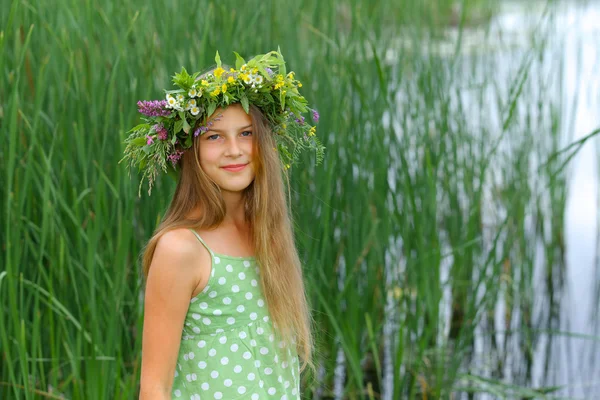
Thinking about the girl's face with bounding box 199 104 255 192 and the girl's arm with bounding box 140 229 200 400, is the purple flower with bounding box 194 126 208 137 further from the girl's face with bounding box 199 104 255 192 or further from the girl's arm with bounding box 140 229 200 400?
the girl's arm with bounding box 140 229 200 400

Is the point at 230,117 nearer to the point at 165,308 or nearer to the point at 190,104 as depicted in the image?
the point at 190,104

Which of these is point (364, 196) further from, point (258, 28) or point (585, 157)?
point (585, 157)

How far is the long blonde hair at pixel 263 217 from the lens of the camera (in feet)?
4.71

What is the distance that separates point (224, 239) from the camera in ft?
4.74

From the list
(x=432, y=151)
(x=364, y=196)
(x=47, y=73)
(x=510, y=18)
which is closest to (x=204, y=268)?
(x=47, y=73)

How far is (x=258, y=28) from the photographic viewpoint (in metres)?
2.61

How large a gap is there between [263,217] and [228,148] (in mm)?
125

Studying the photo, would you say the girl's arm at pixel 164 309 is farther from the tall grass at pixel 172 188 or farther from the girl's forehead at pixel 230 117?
the tall grass at pixel 172 188

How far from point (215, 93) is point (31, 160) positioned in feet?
2.08

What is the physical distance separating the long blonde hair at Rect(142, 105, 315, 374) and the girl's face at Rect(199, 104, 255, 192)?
0.01 m

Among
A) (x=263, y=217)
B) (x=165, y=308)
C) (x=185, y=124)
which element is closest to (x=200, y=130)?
(x=185, y=124)

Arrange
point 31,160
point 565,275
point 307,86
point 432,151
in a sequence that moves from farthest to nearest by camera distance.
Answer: point 565,275
point 432,151
point 307,86
point 31,160

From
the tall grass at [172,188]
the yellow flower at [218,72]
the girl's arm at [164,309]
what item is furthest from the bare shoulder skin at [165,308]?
the tall grass at [172,188]

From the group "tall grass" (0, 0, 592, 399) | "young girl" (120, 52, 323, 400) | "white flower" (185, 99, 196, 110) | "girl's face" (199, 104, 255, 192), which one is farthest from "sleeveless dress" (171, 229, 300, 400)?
"tall grass" (0, 0, 592, 399)
